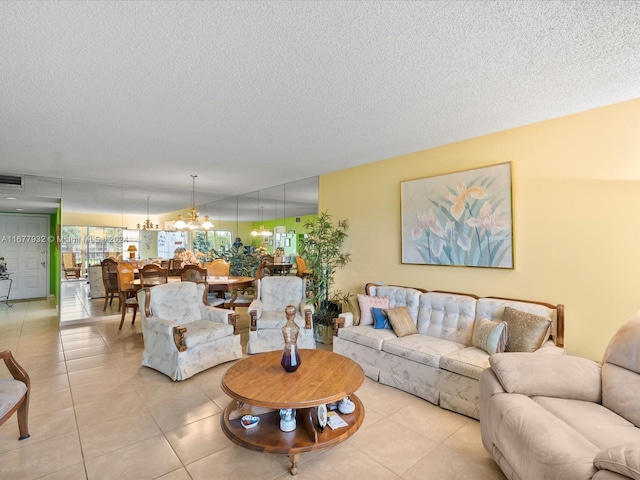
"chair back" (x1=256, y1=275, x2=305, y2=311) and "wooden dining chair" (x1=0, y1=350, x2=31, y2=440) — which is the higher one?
"chair back" (x1=256, y1=275, x2=305, y2=311)

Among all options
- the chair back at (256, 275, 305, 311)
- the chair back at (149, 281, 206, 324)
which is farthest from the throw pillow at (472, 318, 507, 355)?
the chair back at (149, 281, 206, 324)

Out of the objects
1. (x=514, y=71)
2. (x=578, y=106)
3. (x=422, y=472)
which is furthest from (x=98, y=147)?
(x=578, y=106)

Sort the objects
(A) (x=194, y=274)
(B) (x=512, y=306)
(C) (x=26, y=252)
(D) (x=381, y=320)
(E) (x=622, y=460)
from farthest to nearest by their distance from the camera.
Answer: (C) (x=26, y=252) → (A) (x=194, y=274) → (D) (x=381, y=320) → (B) (x=512, y=306) → (E) (x=622, y=460)

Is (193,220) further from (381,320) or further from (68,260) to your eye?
(381,320)

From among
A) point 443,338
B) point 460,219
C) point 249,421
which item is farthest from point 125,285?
point 460,219

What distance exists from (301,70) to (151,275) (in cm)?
447

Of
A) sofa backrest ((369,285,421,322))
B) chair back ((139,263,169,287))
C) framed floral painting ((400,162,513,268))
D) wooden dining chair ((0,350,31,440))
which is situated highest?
framed floral painting ((400,162,513,268))

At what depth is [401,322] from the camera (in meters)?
3.42

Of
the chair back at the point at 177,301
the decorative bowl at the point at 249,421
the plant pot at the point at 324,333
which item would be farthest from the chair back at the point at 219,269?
the decorative bowl at the point at 249,421

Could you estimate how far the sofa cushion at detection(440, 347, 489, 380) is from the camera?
2559mm

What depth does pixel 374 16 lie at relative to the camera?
5.20 ft

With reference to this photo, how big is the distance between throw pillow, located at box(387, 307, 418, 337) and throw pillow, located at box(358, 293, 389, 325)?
0.78 ft

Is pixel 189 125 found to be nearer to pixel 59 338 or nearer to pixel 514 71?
pixel 514 71

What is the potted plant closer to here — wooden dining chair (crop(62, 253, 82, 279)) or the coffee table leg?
the coffee table leg
